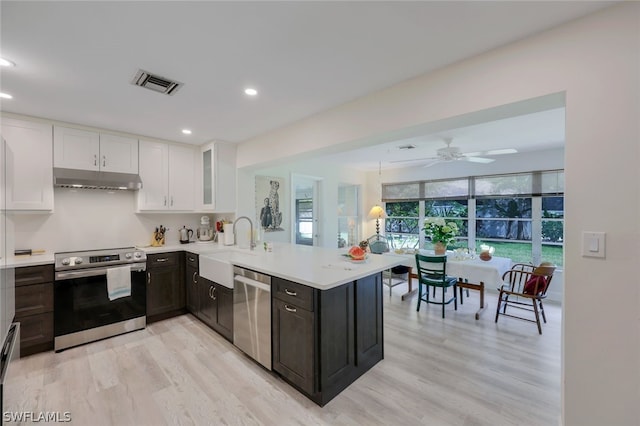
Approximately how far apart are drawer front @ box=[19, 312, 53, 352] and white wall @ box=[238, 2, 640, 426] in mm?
4298

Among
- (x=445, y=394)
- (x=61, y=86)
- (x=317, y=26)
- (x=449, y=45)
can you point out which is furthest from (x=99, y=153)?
(x=445, y=394)

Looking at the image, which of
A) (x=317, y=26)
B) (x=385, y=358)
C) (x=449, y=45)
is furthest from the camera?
(x=385, y=358)

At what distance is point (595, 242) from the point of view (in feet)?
4.67

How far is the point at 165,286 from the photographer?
3494 millimetres

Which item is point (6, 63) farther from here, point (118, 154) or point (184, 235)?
point (184, 235)

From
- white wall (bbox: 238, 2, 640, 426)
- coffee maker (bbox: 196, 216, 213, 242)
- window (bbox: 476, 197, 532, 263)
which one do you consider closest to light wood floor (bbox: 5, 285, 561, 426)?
white wall (bbox: 238, 2, 640, 426)

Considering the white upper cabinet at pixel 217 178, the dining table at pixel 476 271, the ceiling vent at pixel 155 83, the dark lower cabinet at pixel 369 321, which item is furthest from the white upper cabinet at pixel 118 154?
the dining table at pixel 476 271

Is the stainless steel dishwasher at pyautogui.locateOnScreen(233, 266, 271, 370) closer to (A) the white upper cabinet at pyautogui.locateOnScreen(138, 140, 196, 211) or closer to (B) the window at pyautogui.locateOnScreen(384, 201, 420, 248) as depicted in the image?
(A) the white upper cabinet at pyautogui.locateOnScreen(138, 140, 196, 211)

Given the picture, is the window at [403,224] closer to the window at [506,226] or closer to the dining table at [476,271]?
the window at [506,226]

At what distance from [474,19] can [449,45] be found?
0.74 feet

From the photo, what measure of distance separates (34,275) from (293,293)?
8.77 ft

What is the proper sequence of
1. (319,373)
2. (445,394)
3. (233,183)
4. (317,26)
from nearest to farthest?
(317,26)
(319,373)
(445,394)
(233,183)

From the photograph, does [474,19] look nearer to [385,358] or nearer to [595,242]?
[595,242]

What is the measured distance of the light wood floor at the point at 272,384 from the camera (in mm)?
1866
